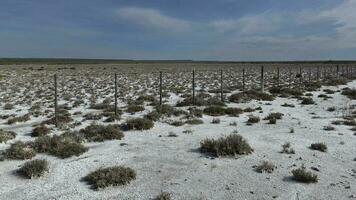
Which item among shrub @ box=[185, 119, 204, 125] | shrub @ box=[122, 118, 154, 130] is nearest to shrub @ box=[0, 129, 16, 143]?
shrub @ box=[122, 118, 154, 130]

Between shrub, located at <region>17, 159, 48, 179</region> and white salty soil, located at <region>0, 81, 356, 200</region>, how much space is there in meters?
0.18

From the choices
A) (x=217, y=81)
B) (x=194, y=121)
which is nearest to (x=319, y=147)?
(x=194, y=121)

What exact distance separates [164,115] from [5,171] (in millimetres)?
8390

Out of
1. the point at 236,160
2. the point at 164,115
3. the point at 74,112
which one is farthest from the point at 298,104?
the point at 236,160

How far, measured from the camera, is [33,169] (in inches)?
328

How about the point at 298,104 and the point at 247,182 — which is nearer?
the point at 247,182

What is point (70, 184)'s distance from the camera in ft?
25.8

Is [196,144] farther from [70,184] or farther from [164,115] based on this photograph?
[164,115]

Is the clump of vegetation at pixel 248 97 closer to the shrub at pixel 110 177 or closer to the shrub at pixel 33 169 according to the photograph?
the shrub at pixel 110 177

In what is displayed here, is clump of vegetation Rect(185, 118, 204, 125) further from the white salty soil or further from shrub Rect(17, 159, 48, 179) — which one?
shrub Rect(17, 159, 48, 179)

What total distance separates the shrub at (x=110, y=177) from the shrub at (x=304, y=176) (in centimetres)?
325

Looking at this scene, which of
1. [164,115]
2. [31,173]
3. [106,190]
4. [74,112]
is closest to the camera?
[106,190]

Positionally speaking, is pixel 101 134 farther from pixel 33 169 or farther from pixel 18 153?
pixel 33 169

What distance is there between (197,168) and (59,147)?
3.72 metres
